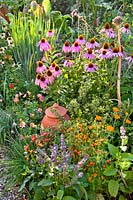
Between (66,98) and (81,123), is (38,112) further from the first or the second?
(81,123)

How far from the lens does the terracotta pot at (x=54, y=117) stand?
2.90 meters

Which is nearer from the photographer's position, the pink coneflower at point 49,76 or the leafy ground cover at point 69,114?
the leafy ground cover at point 69,114

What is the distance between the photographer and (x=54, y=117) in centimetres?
292

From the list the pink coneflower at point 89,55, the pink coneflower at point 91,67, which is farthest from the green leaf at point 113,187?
the pink coneflower at point 89,55

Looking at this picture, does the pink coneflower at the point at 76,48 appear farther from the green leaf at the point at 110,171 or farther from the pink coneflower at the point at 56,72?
the green leaf at the point at 110,171

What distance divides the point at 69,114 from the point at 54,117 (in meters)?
0.27

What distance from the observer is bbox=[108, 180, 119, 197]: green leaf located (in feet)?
7.97

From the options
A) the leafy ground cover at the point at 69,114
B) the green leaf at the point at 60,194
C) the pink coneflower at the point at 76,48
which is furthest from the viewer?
the pink coneflower at the point at 76,48

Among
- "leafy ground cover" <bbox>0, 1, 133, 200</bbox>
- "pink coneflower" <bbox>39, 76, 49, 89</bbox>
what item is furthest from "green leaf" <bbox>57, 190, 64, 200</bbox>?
"pink coneflower" <bbox>39, 76, 49, 89</bbox>

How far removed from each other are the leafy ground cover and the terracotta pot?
0.13ft

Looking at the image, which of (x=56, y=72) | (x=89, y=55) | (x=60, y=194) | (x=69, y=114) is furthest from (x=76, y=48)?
(x=60, y=194)

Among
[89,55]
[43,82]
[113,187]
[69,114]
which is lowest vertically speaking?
[113,187]

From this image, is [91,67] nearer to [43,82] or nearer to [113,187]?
[43,82]

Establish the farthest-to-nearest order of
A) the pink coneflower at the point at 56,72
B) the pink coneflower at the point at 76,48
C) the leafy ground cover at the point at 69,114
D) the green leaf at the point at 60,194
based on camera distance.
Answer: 1. the pink coneflower at the point at 76,48
2. the pink coneflower at the point at 56,72
3. the leafy ground cover at the point at 69,114
4. the green leaf at the point at 60,194
